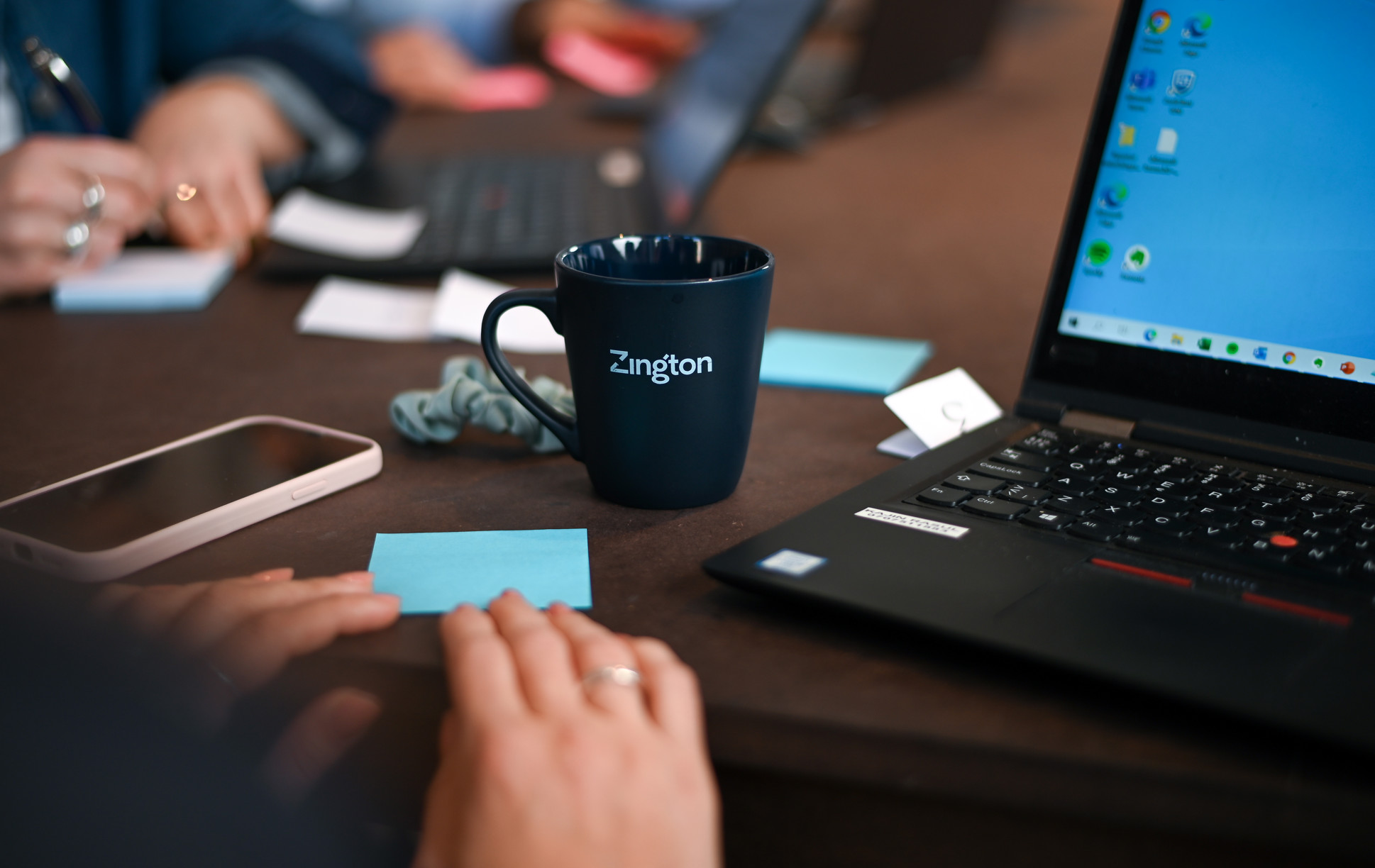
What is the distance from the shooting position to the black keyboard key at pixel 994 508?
1.54ft

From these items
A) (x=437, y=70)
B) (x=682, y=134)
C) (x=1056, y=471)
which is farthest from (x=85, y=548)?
(x=437, y=70)

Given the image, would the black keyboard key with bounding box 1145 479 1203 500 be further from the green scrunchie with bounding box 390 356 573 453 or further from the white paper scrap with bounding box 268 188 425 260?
the white paper scrap with bounding box 268 188 425 260

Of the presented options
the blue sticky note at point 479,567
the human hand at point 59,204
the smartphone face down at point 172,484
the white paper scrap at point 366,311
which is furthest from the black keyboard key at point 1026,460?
the human hand at point 59,204

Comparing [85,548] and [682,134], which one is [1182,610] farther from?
[682,134]

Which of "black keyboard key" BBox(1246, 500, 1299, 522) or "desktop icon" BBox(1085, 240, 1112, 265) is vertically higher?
"desktop icon" BBox(1085, 240, 1112, 265)

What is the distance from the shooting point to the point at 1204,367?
1.79ft

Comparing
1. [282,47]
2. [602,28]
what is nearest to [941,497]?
[282,47]

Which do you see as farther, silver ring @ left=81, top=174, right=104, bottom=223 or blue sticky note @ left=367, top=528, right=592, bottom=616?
silver ring @ left=81, top=174, right=104, bottom=223

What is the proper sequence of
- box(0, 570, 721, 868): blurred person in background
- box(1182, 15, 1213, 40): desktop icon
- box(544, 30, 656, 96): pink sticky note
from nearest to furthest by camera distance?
box(0, 570, 721, 868): blurred person in background, box(1182, 15, 1213, 40): desktop icon, box(544, 30, 656, 96): pink sticky note

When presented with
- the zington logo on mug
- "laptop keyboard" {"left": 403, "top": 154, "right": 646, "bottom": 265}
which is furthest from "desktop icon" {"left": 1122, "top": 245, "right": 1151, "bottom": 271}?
"laptop keyboard" {"left": 403, "top": 154, "right": 646, "bottom": 265}

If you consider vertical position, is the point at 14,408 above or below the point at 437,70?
below

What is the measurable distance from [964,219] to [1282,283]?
62 cm

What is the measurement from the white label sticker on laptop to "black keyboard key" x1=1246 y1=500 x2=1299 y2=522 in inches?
5.3

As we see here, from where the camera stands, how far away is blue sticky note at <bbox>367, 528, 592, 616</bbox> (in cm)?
44
